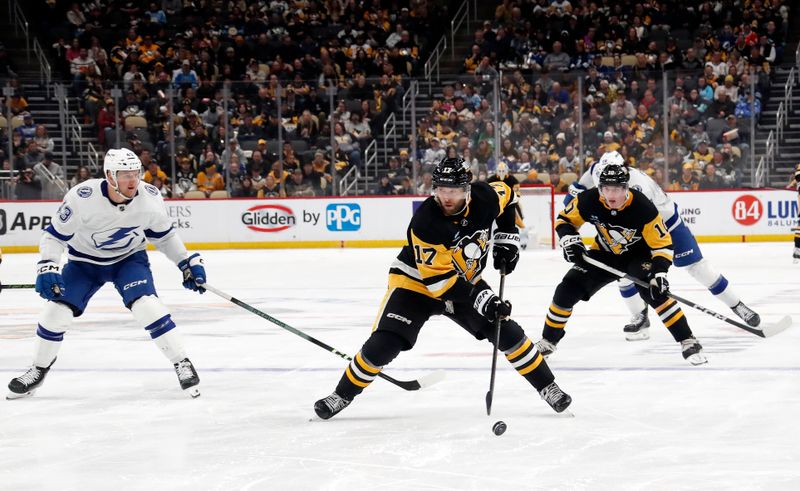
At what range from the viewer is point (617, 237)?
5590 mm

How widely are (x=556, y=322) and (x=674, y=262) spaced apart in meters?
0.97

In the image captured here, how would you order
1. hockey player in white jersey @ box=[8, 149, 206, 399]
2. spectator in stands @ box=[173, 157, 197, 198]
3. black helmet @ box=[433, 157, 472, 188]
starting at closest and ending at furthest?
black helmet @ box=[433, 157, 472, 188], hockey player in white jersey @ box=[8, 149, 206, 399], spectator in stands @ box=[173, 157, 197, 198]

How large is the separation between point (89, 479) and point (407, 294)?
141 cm

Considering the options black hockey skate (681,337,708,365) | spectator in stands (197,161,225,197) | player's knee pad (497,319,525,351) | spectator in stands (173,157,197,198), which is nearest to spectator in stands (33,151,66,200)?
spectator in stands (173,157,197,198)

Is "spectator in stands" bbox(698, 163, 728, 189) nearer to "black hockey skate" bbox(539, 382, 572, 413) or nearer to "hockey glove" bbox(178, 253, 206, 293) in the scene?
"hockey glove" bbox(178, 253, 206, 293)

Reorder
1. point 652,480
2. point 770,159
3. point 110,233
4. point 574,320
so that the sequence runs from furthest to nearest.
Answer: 1. point 770,159
2. point 574,320
3. point 110,233
4. point 652,480

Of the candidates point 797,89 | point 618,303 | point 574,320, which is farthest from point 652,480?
point 797,89

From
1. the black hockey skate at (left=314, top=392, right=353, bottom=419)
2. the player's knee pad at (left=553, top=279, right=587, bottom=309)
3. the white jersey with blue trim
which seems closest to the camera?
the black hockey skate at (left=314, top=392, right=353, bottom=419)

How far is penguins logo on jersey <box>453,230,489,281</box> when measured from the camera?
418 cm

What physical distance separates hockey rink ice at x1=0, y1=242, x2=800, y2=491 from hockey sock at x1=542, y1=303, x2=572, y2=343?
0.13 meters

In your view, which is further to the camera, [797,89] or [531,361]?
[797,89]

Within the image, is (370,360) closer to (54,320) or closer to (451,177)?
(451,177)

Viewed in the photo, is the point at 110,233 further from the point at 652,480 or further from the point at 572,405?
the point at 652,480

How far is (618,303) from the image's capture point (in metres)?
8.20
